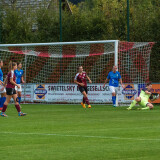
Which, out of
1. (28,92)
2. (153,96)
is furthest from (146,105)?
(28,92)

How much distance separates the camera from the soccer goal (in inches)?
1029

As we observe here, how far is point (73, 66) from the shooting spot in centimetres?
2905

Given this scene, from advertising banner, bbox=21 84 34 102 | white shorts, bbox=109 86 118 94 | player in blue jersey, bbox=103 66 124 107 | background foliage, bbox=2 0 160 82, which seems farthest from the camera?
advertising banner, bbox=21 84 34 102

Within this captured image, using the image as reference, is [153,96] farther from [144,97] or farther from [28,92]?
[28,92]

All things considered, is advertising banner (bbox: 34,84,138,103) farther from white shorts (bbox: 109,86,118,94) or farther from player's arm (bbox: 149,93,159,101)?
white shorts (bbox: 109,86,118,94)

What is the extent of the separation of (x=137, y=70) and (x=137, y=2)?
876 centimetres

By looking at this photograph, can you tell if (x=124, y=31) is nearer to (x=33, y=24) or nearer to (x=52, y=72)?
(x=52, y=72)

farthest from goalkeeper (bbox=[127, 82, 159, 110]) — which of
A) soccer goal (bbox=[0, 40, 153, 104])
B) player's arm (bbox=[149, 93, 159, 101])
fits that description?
soccer goal (bbox=[0, 40, 153, 104])

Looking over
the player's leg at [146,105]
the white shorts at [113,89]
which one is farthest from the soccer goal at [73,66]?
the player's leg at [146,105]

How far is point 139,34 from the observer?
28203 mm

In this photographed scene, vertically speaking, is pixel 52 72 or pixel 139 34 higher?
pixel 139 34

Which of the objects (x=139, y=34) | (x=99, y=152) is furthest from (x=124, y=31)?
(x=99, y=152)

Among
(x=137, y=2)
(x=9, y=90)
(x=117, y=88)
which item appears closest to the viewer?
(x=9, y=90)

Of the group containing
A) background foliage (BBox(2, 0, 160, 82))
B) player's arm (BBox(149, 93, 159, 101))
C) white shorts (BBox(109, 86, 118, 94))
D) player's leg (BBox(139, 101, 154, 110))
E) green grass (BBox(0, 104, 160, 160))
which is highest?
background foliage (BBox(2, 0, 160, 82))
